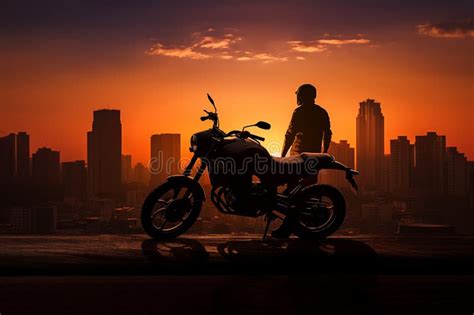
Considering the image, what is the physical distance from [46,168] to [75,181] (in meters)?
6.95

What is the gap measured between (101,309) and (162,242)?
275 centimetres

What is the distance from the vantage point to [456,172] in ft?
227

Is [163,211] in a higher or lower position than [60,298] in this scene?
higher

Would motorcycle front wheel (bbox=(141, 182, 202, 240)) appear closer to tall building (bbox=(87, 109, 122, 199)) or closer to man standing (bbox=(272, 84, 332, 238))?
man standing (bbox=(272, 84, 332, 238))

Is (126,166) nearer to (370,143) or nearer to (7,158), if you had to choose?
(7,158)

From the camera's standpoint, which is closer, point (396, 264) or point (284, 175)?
point (396, 264)

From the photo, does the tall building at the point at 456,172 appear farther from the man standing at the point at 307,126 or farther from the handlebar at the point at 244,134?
the handlebar at the point at 244,134

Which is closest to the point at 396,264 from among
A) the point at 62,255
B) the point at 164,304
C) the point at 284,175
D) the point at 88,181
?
the point at 284,175

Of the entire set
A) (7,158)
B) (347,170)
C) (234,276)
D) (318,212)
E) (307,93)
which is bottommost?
(234,276)

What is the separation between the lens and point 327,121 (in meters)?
9.16

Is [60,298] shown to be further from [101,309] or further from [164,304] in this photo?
[164,304]

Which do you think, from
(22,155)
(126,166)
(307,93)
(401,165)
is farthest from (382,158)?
(307,93)

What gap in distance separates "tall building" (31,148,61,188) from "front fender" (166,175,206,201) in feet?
216

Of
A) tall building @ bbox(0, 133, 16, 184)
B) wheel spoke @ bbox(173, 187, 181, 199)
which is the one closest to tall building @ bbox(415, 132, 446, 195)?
tall building @ bbox(0, 133, 16, 184)
